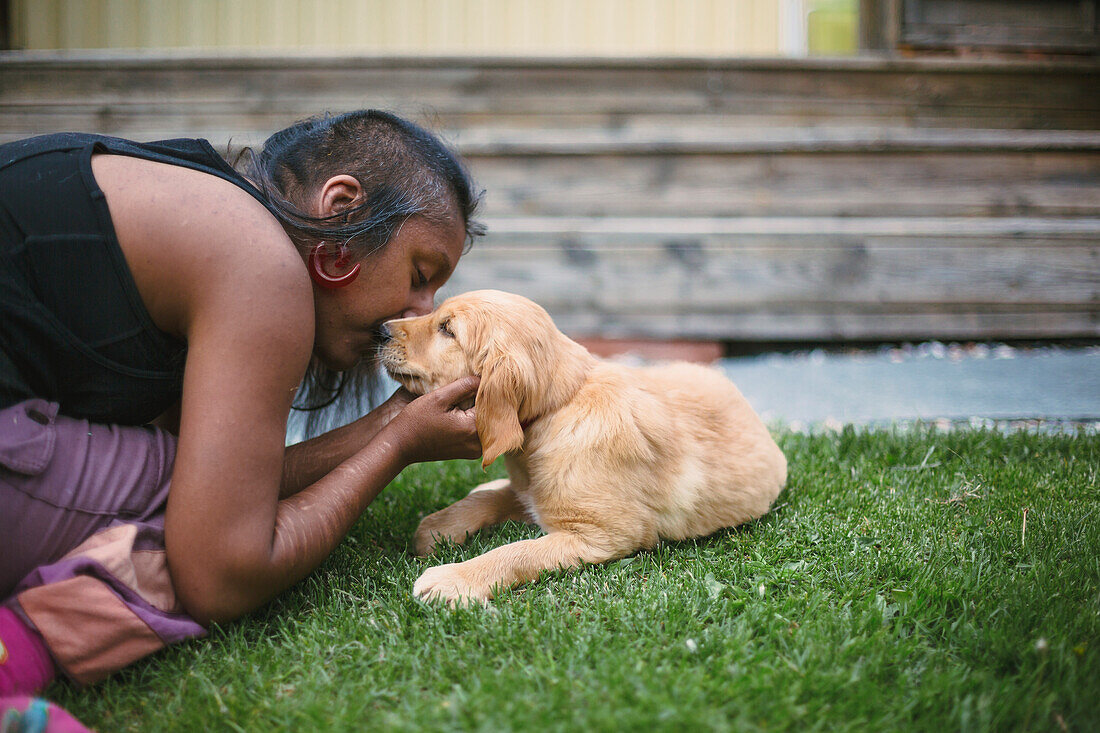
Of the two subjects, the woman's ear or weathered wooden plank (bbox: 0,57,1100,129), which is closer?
the woman's ear

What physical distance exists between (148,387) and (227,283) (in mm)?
373

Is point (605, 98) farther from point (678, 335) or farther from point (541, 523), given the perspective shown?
point (541, 523)

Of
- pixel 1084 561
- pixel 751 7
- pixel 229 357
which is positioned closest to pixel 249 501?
pixel 229 357

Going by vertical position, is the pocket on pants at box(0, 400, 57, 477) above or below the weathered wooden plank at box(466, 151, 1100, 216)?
below

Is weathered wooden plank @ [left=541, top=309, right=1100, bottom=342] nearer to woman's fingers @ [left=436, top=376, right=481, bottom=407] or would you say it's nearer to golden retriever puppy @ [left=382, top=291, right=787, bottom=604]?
golden retriever puppy @ [left=382, top=291, right=787, bottom=604]

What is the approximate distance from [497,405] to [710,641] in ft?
2.68

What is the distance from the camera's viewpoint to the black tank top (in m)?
1.67

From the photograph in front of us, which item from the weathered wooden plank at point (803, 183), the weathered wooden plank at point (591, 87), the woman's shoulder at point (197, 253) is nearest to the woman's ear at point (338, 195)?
the woman's shoulder at point (197, 253)

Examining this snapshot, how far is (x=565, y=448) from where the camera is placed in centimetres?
218

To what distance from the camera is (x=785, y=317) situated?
484 centimetres

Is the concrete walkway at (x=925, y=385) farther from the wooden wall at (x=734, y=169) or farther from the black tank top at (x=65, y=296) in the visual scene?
the black tank top at (x=65, y=296)

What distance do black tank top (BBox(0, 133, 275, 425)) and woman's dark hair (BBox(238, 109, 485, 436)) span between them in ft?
1.43

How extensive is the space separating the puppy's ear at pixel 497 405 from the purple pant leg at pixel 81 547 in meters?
0.81

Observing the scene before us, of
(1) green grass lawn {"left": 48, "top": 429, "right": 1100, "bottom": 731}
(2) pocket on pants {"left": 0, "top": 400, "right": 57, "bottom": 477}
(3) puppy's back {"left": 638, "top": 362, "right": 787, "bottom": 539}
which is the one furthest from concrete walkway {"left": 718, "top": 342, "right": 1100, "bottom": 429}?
(2) pocket on pants {"left": 0, "top": 400, "right": 57, "bottom": 477}
